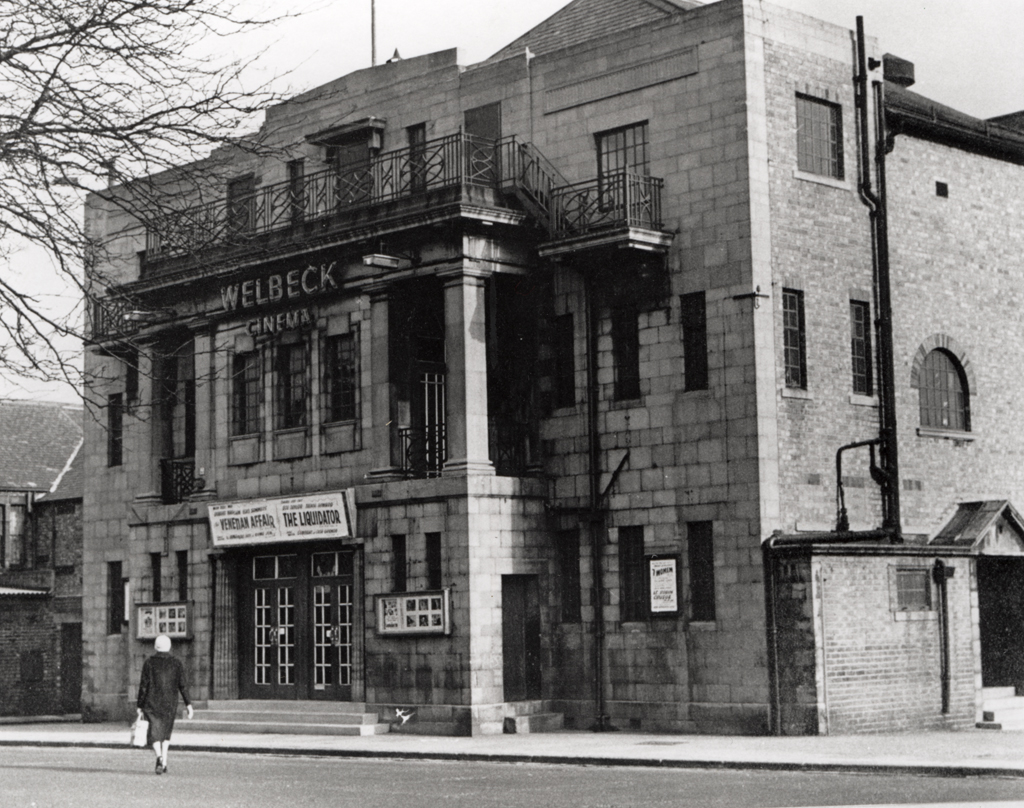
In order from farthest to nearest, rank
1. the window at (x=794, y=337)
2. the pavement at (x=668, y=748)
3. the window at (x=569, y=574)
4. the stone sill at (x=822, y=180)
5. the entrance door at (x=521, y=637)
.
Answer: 1. the window at (x=569, y=574)
2. the entrance door at (x=521, y=637)
3. the stone sill at (x=822, y=180)
4. the window at (x=794, y=337)
5. the pavement at (x=668, y=748)

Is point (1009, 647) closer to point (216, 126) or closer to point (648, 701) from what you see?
point (648, 701)

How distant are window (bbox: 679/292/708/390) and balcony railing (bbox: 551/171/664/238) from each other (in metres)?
1.43

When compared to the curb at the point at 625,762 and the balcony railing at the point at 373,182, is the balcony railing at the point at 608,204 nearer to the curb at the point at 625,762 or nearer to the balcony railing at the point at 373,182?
the balcony railing at the point at 373,182

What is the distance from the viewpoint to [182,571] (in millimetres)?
33344

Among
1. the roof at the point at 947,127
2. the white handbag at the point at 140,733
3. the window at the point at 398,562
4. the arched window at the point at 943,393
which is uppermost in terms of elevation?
the roof at the point at 947,127

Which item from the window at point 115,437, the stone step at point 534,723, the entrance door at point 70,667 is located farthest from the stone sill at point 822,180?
the entrance door at point 70,667

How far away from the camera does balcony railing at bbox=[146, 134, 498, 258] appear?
29.2m

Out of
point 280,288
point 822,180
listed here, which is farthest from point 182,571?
point 822,180

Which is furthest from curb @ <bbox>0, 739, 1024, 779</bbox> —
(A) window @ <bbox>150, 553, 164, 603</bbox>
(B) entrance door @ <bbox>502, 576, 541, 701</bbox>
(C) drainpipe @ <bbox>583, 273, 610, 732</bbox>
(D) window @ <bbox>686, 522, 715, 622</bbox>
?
(A) window @ <bbox>150, 553, 164, 603</bbox>

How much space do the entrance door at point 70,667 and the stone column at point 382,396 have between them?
1756 centimetres

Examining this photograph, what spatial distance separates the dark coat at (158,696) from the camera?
805 inches

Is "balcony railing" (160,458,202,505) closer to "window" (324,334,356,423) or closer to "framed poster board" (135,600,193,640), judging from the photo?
"framed poster board" (135,600,193,640)

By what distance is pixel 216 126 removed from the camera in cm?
1201

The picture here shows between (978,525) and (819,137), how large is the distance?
7.23 m
